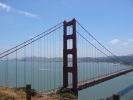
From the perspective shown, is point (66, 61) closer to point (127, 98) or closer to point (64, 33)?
point (64, 33)

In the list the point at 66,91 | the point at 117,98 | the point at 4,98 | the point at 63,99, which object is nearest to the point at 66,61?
the point at 66,91

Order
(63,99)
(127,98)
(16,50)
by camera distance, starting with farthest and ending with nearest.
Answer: (127,98), (16,50), (63,99)

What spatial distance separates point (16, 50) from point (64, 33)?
5.15 meters

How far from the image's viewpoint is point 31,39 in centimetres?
2077

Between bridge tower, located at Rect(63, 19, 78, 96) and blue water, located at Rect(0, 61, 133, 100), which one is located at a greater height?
bridge tower, located at Rect(63, 19, 78, 96)

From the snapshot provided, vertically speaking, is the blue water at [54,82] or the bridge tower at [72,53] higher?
the bridge tower at [72,53]

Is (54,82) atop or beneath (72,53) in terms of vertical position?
beneath

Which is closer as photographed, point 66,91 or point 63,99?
point 63,99

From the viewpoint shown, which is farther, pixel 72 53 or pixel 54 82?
pixel 54 82

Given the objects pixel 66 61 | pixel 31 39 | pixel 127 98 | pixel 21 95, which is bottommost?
pixel 127 98

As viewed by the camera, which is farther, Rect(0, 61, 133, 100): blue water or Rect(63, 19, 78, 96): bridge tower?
Rect(0, 61, 133, 100): blue water

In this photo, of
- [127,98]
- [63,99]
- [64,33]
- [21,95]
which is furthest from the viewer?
[127,98]

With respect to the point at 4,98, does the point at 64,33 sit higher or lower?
higher

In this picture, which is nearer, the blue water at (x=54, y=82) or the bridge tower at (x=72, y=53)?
the bridge tower at (x=72, y=53)
